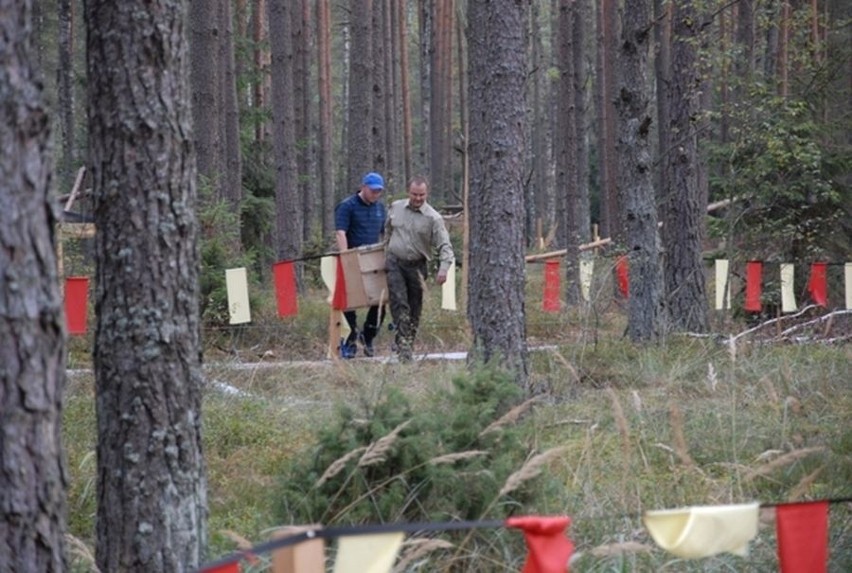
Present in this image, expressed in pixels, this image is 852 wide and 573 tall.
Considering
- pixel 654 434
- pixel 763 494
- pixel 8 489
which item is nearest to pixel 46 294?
pixel 8 489

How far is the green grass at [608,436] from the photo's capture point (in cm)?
541

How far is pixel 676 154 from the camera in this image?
14539 mm

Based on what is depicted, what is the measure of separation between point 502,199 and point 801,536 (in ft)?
16.1

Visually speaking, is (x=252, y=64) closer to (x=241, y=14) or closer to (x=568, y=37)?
(x=241, y=14)

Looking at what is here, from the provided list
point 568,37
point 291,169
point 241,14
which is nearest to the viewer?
point 291,169

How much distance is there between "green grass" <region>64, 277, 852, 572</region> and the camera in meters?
5.41

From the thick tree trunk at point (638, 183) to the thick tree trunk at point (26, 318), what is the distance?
390 inches

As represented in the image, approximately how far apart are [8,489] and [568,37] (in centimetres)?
2088

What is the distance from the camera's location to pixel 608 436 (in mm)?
7414

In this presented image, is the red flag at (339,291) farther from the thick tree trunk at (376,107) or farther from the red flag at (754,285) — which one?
the thick tree trunk at (376,107)

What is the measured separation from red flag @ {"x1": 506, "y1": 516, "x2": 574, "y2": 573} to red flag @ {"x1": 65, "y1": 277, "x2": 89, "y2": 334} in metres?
9.88

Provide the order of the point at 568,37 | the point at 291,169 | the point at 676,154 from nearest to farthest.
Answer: the point at 676,154 < the point at 291,169 < the point at 568,37

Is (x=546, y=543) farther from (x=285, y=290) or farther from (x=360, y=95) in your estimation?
(x=360, y=95)

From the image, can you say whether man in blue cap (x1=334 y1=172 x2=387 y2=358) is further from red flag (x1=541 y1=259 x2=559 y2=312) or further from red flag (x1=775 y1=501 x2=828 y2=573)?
red flag (x1=775 y1=501 x2=828 y2=573)
